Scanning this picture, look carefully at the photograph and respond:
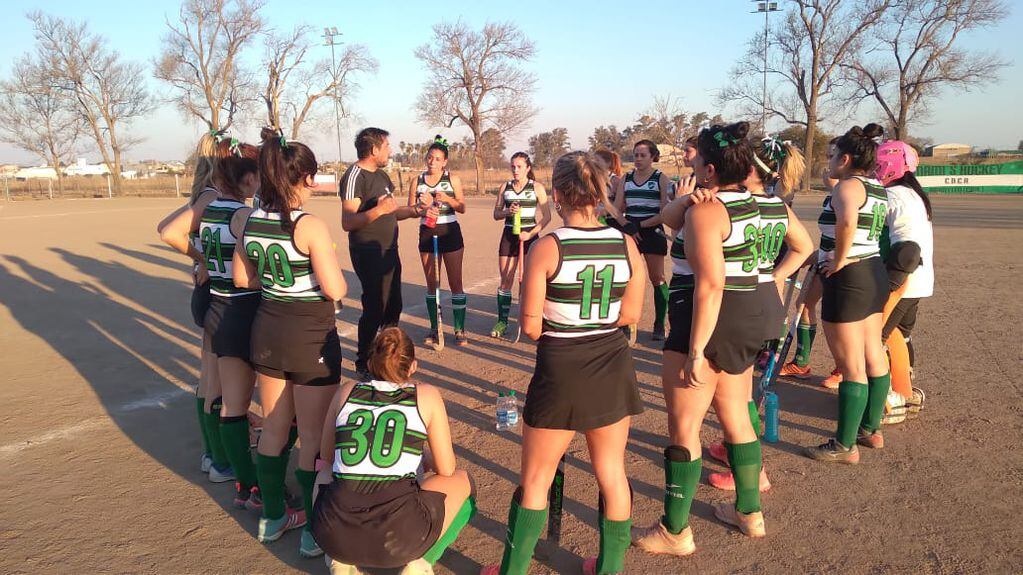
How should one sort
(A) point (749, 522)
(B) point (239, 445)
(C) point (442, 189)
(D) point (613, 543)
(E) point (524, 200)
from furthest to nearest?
(E) point (524, 200) → (C) point (442, 189) → (B) point (239, 445) → (A) point (749, 522) → (D) point (613, 543)

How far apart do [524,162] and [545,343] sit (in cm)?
480

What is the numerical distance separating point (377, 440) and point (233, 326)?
1.29 metres

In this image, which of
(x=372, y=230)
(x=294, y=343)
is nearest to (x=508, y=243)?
(x=372, y=230)

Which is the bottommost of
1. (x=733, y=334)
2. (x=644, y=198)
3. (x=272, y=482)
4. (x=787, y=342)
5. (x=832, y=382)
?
(x=832, y=382)

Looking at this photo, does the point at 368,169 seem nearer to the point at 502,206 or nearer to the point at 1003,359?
the point at 502,206

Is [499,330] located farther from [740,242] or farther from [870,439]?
[740,242]

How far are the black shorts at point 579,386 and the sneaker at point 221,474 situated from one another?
236 cm

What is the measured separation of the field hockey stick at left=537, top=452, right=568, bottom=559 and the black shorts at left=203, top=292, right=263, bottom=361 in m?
1.78

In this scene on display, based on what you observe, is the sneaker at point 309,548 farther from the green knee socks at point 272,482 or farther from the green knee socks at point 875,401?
the green knee socks at point 875,401

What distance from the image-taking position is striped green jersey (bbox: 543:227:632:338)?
8.20ft

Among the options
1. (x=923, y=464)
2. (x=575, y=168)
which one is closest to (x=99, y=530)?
(x=575, y=168)

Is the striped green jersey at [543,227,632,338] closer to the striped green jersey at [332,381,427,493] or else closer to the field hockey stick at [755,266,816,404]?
the striped green jersey at [332,381,427,493]

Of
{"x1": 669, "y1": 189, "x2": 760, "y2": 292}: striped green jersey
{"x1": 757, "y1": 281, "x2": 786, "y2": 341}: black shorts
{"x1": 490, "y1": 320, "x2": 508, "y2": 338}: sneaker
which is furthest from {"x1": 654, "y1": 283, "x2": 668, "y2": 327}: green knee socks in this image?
{"x1": 669, "y1": 189, "x2": 760, "y2": 292}: striped green jersey

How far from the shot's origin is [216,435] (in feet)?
12.6
